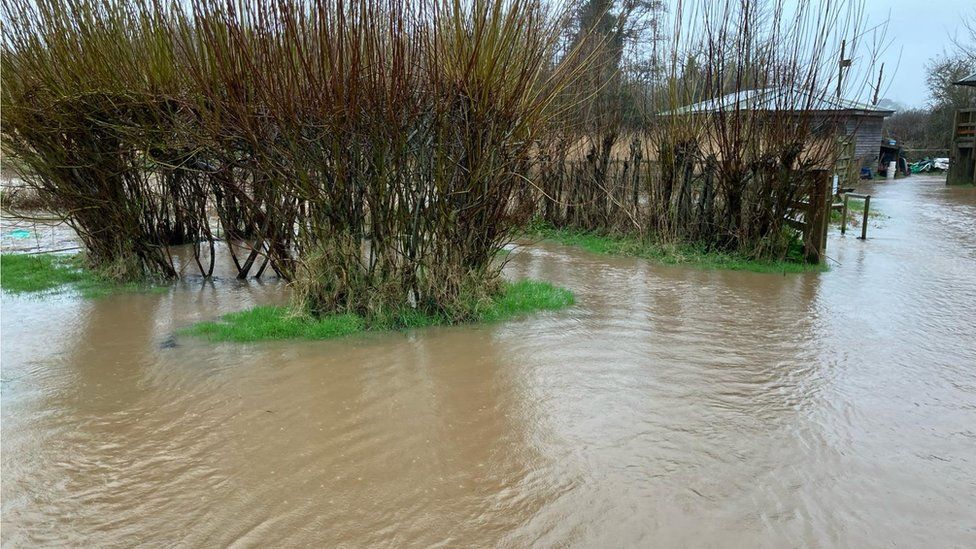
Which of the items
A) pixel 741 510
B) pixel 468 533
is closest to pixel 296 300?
pixel 468 533

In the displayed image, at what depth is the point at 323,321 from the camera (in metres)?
6.66

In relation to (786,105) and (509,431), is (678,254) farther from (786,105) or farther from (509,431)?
(509,431)

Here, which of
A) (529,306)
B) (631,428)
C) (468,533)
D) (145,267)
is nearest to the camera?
(468,533)

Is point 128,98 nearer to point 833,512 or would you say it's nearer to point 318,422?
point 318,422

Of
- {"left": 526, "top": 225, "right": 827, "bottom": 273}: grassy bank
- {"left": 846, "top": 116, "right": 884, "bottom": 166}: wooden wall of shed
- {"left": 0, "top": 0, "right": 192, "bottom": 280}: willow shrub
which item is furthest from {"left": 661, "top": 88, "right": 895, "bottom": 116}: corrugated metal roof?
{"left": 846, "top": 116, "right": 884, "bottom": 166}: wooden wall of shed

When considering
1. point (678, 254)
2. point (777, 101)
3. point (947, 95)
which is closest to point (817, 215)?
point (777, 101)

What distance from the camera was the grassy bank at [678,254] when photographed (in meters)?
10.2

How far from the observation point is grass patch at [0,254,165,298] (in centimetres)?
888

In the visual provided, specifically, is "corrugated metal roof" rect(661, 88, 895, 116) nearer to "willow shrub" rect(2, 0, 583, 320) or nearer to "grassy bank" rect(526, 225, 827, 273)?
"grassy bank" rect(526, 225, 827, 273)

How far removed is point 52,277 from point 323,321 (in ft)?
18.0

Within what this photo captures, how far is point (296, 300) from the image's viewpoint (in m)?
6.84

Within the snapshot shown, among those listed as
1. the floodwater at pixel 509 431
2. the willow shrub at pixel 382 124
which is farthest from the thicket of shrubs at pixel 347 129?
the floodwater at pixel 509 431

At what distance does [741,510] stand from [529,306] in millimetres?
4236

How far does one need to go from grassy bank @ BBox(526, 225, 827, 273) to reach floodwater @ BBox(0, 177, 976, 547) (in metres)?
2.31
